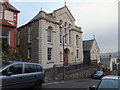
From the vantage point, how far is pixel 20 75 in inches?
348

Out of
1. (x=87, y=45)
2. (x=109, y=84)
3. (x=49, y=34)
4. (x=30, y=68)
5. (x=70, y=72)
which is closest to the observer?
(x=109, y=84)

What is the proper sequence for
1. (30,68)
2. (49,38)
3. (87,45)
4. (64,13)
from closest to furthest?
1. (30,68)
2. (49,38)
3. (64,13)
4. (87,45)

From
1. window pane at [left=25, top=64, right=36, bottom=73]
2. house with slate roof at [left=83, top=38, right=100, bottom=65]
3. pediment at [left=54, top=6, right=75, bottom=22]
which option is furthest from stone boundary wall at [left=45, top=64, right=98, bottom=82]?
pediment at [left=54, top=6, right=75, bottom=22]

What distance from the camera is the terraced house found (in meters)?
23.3

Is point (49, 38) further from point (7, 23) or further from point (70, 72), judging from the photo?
point (7, 23)

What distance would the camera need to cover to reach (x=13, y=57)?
17.5 meters

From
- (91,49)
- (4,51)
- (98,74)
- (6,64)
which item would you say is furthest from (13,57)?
(91,49)

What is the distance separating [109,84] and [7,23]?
50.7 feet

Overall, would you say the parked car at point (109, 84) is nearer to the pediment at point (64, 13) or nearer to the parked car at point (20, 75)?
the parked car at point (20, 75)

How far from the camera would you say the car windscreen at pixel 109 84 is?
631 centimetres

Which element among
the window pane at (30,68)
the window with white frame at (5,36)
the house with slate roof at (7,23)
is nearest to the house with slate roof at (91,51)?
the house with slate roof at (7,23)

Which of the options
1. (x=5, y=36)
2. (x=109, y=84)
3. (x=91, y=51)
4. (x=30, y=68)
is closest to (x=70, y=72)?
(x=5, y=36)

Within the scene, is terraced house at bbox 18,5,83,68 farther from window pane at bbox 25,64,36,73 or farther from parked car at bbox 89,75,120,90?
parked car at bbox 89,75,120,90

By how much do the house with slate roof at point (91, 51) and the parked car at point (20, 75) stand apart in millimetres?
27152
